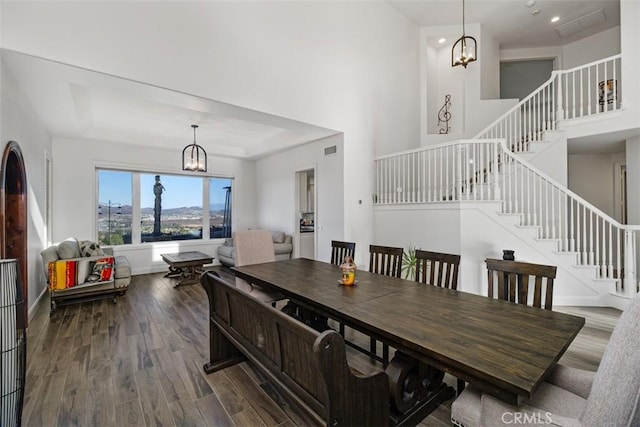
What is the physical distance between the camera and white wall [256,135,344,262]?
5070 millimetres

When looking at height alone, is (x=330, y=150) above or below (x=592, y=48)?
below

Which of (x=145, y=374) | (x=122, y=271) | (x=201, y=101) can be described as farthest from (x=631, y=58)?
(x=122, y=271)

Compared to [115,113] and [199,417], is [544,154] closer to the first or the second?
[199,417]

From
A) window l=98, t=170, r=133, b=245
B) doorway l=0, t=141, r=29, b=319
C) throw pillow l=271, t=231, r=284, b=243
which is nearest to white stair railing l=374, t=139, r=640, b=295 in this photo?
throw pillow l=271, t=231, r=284, b=243

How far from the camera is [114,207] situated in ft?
20.5

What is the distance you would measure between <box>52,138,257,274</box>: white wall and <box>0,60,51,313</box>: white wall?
Result: 61 cm

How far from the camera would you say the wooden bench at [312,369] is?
1186 mm

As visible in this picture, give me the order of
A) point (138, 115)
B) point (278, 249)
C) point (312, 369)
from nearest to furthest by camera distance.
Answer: point (312, 369), point (138, 115), point (278, 249)

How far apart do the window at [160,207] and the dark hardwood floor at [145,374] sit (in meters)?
2.82

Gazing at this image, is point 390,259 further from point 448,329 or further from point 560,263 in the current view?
point 560,263

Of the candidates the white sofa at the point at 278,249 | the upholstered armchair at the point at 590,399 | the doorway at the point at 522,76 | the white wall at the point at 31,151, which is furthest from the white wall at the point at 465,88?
the white wall at the point at 31,151

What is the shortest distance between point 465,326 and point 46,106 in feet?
17.5

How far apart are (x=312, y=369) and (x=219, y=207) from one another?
7053mm

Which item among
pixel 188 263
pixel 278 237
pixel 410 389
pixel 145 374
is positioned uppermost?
pixel 278 237
